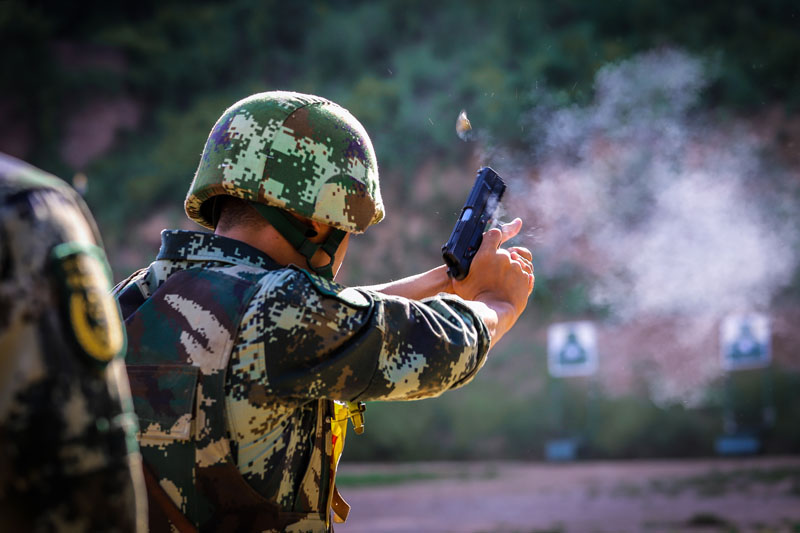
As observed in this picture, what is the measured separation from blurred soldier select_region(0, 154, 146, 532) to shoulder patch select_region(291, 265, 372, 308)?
64 cm

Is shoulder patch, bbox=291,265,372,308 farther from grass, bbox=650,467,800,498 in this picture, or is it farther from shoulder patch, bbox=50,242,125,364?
grass, bbox=650,467,800,498

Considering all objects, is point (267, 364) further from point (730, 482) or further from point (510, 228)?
point (730, 482)

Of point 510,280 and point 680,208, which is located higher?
point 680,208

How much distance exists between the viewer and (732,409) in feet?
34.2

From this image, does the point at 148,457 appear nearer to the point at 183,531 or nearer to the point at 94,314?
the point at 183,531

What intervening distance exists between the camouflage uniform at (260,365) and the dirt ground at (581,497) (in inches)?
212

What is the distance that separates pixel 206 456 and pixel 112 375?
2.14 feet

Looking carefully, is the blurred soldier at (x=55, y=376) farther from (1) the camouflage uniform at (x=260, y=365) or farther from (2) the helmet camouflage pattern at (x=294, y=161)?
(2) the helmet camouflage pattern at (x=294, y=161)

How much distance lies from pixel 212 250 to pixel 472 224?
2.38ft

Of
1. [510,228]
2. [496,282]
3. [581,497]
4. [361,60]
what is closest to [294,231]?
[496,282]

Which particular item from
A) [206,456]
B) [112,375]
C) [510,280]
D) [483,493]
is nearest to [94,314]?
[112,375]

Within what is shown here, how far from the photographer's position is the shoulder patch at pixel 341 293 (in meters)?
1.40

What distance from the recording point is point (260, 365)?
138 cm

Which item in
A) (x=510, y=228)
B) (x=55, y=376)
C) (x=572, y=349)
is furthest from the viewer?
(x=572, y=349)
